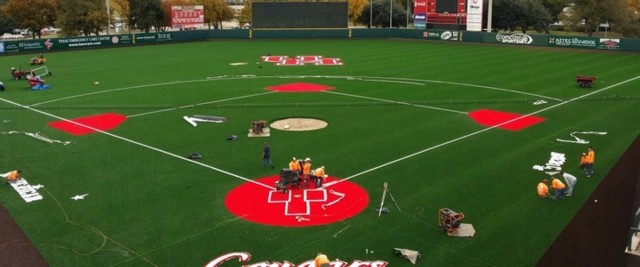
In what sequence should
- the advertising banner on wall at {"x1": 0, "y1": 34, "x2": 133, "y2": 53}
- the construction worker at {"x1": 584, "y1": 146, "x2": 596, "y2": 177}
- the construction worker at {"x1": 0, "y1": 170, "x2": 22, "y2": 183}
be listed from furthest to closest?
the advertising banner on wall at {"x1": 0, "y1": 34, "x2": 133, "y2": 53} → the construction worker at {"x1": 584, "y1": 146, "x2": 596, "y2": 177} → the construction worker at {"x1": 0, "y1": 170, "x2": 22, "y2": 183}

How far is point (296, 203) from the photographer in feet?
62.9

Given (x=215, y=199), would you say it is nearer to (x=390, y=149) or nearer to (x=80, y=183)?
(x=80, y=183)

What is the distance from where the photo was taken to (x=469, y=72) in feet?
166

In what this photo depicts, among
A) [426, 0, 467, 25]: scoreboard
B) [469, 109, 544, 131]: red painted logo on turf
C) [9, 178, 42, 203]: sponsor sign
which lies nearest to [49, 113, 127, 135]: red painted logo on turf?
[9, 178, 42, 203]: sponsor sign

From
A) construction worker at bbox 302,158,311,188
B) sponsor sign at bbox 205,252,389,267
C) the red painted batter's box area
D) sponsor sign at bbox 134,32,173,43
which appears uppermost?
sponsor sign at bbox 134,32,173,43

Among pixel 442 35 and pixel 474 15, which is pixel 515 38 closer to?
pixel 474 15

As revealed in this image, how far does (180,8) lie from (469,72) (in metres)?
60.6

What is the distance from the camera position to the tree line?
3393 inches

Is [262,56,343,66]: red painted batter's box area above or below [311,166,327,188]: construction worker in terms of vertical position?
above

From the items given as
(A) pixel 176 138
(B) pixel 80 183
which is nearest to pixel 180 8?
(A) pixel 176 138

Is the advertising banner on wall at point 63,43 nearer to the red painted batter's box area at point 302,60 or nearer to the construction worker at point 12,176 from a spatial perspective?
the red painted batter's box area at point 302,60

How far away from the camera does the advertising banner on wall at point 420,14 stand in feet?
272

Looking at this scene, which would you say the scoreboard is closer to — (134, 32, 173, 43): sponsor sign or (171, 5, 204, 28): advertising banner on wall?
(134, 32, 173, 43): sponsor sign

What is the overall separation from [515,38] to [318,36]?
100 ft
